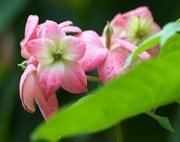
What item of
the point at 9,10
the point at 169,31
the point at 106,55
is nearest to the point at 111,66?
the point at 106,55

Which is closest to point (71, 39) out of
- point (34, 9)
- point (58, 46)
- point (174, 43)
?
point (58, 46)

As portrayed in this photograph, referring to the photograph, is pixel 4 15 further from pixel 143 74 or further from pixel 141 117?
pixel 143 74

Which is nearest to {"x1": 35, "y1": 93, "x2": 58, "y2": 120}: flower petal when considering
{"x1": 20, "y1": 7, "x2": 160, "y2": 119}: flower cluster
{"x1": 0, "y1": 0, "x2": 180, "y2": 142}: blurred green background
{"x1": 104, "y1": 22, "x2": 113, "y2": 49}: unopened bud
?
{"x1": 20, "y1": 7, "x2": 160, "y2": 119}: flower cluster

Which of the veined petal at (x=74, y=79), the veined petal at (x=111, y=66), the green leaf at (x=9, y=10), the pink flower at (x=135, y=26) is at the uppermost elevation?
the veined petal at (x=74, y=79)

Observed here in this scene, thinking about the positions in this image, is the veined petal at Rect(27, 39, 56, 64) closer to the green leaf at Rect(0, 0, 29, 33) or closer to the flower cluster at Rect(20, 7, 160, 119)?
the flower cluster at Rect(20, 7, 160, 119)

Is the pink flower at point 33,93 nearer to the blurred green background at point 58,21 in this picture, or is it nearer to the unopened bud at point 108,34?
the unopened bud at point 108,34

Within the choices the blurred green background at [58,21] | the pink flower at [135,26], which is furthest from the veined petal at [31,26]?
the blurred green background at [58,21]

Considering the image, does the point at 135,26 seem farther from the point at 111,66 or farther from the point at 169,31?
the point at 169,31
